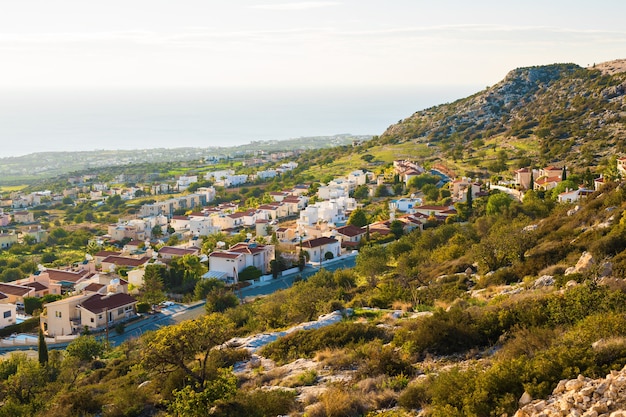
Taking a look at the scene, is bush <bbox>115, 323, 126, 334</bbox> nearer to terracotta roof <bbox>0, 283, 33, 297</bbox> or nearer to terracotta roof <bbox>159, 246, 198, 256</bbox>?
terracotta roof <bbox>0, 283, 33, 297</bbox>

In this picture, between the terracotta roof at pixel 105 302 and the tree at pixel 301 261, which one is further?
the tree at pixel 301 261

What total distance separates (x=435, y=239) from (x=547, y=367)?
20594 millimetres

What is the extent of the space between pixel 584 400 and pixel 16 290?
101ft

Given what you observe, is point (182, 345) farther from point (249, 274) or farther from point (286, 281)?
point (249, 274)

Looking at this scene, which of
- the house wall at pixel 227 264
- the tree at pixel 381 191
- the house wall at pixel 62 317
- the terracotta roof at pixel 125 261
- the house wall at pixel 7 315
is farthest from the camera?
the tree at pixel 381 191

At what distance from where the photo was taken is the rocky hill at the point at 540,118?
52.6 meters

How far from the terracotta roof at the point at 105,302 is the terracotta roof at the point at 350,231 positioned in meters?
14.2

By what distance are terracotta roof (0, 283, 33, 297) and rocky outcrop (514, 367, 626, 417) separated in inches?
1172

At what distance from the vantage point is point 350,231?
37312 millimetres

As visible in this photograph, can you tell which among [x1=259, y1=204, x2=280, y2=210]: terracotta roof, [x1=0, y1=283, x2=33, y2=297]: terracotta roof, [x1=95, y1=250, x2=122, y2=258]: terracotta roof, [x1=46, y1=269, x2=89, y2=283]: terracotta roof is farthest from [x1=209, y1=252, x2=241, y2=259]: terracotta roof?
[x1=259, y1=204, x2=280, y2=210]: terracotta roof

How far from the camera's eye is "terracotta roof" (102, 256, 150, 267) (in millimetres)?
36531

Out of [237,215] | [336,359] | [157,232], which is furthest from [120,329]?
[157,232]

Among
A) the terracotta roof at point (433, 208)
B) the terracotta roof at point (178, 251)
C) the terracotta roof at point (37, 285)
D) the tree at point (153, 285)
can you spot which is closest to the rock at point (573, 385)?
the tree at point (153, 285)

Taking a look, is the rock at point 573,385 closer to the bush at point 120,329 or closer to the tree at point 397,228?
the bush at point 120,329
